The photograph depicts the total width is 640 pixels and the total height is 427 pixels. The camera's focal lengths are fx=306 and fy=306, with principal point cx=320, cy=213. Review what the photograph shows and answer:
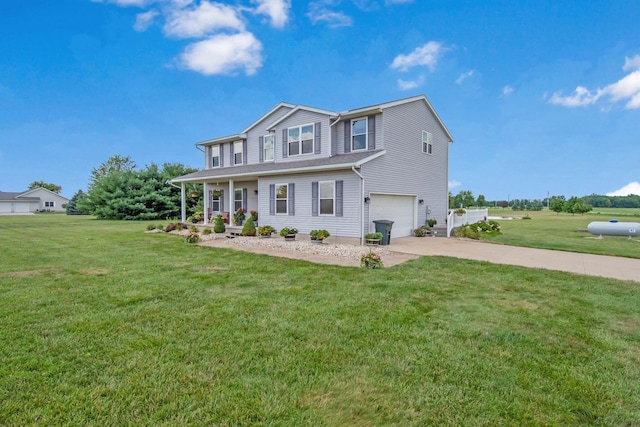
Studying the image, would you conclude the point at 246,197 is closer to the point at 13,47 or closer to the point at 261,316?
the point at 261,316

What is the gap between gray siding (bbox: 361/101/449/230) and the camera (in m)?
12.8

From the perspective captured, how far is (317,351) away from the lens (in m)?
A: 3.36

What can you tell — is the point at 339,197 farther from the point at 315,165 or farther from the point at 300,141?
the point at 300,141

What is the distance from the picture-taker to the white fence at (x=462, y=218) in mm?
15294

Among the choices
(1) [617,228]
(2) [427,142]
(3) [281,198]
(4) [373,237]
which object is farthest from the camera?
(2) [427,142]

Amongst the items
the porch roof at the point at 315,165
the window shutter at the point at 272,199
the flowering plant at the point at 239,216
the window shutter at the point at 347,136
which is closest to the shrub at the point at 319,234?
the porch roof at the point at 315,165

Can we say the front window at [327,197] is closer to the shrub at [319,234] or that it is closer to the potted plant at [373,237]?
the shrub at [319,234]

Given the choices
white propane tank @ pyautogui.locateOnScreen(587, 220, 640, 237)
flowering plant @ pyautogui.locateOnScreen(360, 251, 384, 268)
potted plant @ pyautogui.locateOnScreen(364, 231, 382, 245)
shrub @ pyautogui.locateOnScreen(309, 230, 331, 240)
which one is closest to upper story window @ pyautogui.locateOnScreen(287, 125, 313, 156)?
shrub @ pyautogui.locateOnScreen(309, 230, 331, 240)

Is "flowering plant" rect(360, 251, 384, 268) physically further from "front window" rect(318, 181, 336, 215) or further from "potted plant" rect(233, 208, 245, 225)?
"potted plant" rect(233, 208, 245, 225)

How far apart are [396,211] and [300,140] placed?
566 centimetres

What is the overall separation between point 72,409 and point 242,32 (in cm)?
2040

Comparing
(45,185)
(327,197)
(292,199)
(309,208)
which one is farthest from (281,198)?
(45,185)

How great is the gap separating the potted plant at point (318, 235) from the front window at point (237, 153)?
346 inches

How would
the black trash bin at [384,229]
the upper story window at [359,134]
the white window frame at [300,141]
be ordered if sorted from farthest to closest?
1. the white window frame at [300,141]
2. the upper story window at [359,134]
3. the black trash bin at [384,229]
